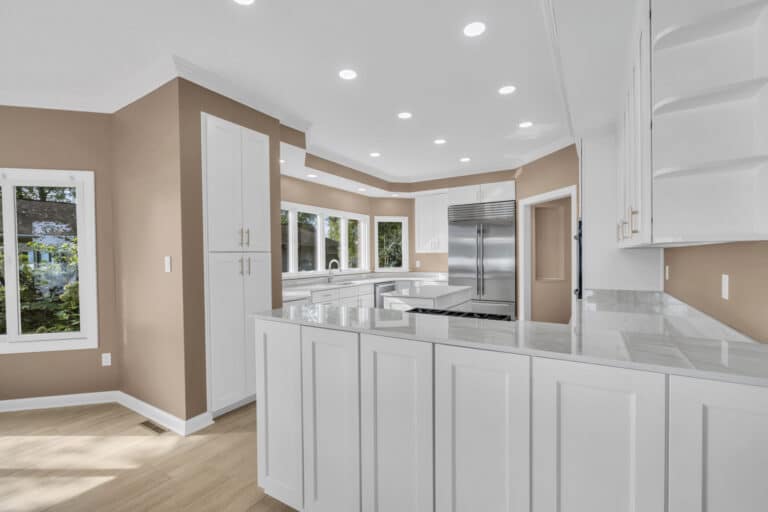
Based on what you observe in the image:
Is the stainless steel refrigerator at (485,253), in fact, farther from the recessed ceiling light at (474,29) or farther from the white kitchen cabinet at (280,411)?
the white kitchen cabinet at (280,411)

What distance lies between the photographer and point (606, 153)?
125 inches

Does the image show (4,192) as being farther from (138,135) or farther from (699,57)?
(699,57)

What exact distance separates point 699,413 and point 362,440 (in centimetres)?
112

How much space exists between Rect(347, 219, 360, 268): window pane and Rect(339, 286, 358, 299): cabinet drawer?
3.88ft

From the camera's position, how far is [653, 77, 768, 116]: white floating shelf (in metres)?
1.16

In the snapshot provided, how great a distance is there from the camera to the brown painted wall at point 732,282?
1.40m

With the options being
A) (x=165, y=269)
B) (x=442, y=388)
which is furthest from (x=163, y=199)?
(x=442, y=388)

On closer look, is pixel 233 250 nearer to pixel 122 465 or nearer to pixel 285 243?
pixel 122 465

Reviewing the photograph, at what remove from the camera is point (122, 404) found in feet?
10.7

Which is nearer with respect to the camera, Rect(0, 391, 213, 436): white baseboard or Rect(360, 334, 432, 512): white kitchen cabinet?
Rect(360, 334, 432, 512): white kitchen cabinet

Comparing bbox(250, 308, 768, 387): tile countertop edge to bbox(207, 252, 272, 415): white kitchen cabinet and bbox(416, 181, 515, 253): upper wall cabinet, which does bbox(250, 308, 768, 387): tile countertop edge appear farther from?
bbox(416, 181, 515, 253): upper wall cabinet

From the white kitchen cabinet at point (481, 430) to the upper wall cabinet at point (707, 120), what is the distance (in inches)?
32.7

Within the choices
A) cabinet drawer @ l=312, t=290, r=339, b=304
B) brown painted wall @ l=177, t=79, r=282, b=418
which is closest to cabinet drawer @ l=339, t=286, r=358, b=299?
cabinet drawer @ l=312, t=290, r=339, b=304

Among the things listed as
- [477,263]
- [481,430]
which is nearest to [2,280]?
[481,430]
